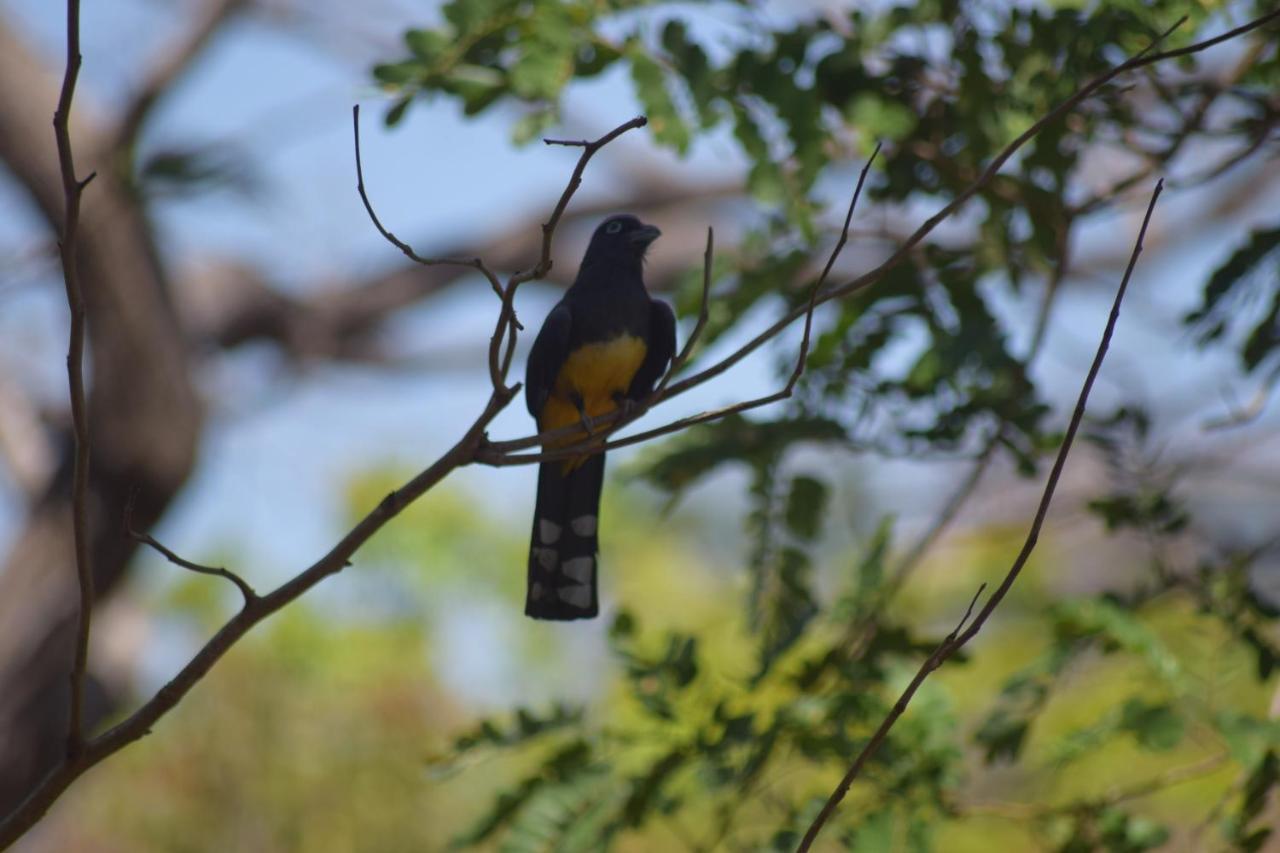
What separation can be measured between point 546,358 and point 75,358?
1.54 meters

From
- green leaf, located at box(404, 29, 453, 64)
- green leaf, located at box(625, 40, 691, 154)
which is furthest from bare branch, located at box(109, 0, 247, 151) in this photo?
green leaf, located at box(625, 40, 691, 154)

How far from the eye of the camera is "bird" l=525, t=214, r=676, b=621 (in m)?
2.69

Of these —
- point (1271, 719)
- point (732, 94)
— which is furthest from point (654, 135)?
point (1271, 719)

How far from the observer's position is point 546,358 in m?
3.03

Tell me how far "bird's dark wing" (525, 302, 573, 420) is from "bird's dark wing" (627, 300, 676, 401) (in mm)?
193

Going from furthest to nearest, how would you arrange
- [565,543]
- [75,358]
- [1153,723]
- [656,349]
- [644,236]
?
[644,236]
[656,349]
[565,543]
[1153,723]
[75,358]

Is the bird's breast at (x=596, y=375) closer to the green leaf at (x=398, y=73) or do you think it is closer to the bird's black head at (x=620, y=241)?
the bird's black head at (x=620, y=241)

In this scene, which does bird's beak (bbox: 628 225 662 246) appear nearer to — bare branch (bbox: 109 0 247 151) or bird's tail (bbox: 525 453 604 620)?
bird's tail (bbox: 525 453 604 620)

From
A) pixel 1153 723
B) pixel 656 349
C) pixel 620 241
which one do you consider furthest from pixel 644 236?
pixel 1153 723

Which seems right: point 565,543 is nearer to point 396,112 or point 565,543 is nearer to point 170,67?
point 396,112

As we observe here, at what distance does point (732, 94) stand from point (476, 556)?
28.7 feet

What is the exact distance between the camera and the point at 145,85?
23.0ft

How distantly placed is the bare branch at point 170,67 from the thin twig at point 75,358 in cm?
522

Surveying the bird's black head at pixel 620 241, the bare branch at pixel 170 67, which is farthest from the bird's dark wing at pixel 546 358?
the bare branch at pixel 170 67
